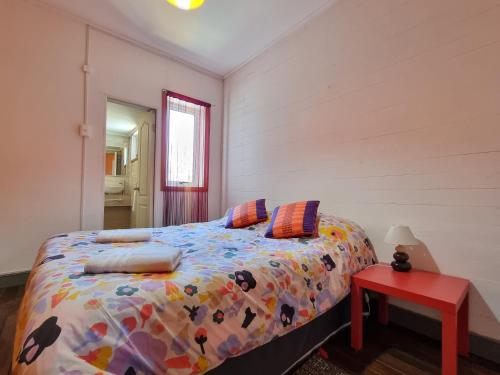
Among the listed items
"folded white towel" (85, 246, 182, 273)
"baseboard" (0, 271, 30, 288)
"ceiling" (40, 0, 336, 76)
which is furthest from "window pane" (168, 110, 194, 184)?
Answer: "folded white towel" (85, 246, 182, 273)

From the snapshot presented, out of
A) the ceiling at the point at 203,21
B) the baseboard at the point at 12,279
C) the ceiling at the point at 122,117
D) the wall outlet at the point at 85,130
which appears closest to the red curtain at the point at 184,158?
the ceiling at the point at 122,117

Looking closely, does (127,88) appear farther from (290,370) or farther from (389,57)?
(290,370)

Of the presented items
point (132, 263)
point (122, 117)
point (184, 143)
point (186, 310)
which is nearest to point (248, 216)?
point (132, 263)

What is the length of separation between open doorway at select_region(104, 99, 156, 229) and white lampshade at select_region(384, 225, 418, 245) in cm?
274

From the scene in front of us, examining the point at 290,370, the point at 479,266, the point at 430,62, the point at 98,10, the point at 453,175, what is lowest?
the point at 290,370

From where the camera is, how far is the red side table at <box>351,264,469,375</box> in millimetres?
1178

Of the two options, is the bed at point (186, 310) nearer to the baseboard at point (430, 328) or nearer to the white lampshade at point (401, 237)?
the white lampshade at point (401, 237)

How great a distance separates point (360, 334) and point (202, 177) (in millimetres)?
2750

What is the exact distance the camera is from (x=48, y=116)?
2490mm

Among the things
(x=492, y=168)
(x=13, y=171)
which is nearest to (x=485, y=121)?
(x=492, y=168)

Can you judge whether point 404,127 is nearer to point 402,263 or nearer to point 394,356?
point 402,263

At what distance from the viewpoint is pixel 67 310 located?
717 millimetres

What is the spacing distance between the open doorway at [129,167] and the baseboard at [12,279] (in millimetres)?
1267

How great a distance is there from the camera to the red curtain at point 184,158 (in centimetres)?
324
